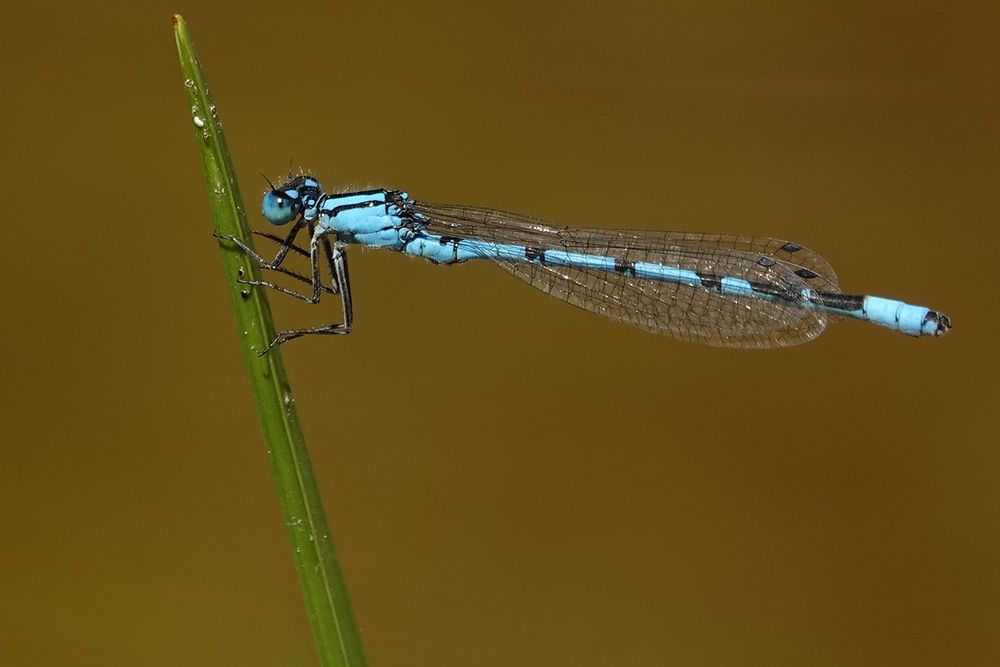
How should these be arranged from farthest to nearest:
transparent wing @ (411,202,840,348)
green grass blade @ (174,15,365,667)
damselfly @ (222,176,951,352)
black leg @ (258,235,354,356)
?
transparent wing @ (411,202,840,348), damselfly @ (222,176,951,352), black leg @ (258,235,354,356), green grass blade @ (174,15,365,667)

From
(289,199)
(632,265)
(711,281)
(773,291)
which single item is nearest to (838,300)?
(773,291)

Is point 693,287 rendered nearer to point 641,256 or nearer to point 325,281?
point 641,256

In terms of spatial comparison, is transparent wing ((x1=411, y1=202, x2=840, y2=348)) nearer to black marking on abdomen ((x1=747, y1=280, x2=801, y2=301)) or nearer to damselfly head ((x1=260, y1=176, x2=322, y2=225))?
black marking on abdomen ((x1=747, y1=280, x2=801, y2=301))

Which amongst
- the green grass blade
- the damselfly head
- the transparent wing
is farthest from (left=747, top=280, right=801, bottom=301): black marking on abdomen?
the green grass blade

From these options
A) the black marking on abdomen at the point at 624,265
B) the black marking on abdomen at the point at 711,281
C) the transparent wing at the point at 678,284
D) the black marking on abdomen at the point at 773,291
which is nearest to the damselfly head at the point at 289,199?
the transparent wing at the point at 678,284

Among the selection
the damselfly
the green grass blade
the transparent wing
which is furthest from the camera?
the transparent wing

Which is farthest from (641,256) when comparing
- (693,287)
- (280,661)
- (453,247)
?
(280,661)
